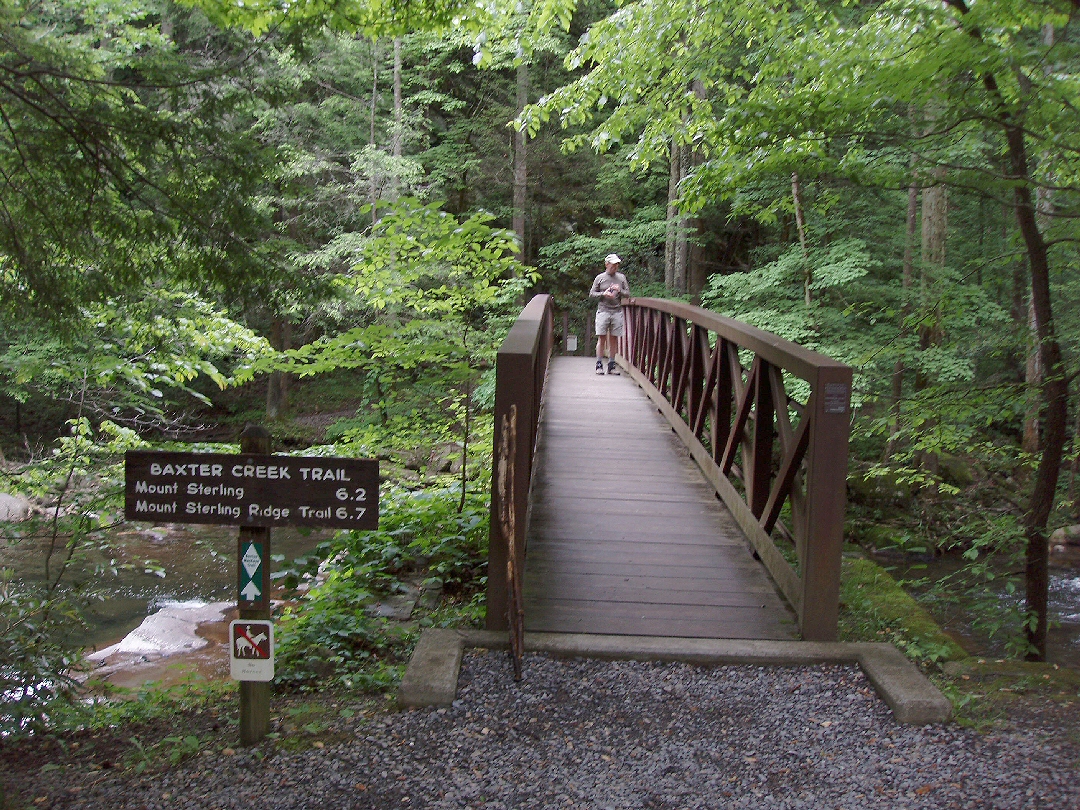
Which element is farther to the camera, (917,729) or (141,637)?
(141,637)

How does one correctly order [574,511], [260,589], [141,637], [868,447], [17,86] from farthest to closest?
1. [868,447]
2. [141,637]
3. [574,511]
4. [17,86]
5. [260,589]

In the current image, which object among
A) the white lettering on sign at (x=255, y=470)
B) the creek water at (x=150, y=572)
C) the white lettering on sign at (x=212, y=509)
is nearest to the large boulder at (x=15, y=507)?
the creek water at (x=150, y=572)

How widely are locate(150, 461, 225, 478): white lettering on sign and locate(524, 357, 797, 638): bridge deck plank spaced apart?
1.75 metres

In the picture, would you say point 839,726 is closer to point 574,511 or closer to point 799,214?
point 574,511

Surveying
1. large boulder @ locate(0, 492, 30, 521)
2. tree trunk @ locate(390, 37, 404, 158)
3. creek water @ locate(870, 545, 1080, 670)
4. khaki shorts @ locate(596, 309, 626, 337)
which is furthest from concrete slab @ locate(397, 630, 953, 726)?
tree trunk @ locate(390, 37, 404, 158)

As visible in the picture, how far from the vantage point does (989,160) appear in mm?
8492

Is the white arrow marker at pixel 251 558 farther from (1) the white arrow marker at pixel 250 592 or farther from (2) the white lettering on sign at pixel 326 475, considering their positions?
(2) the white lettering on sign at pixel 326 475

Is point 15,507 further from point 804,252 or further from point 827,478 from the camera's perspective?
point 827,478

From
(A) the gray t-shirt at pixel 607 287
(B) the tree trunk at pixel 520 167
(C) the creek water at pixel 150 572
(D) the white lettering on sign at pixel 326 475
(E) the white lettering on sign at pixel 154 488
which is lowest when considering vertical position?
(C) the creek water at pixel 150 572

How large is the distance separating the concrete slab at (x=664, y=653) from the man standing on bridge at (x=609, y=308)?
6.38m

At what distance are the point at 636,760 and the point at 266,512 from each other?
1593 millimetres

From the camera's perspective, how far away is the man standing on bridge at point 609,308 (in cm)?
1029

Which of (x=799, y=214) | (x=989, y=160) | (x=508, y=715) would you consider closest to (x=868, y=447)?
(x=799, y=214)

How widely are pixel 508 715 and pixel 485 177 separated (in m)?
18.3
